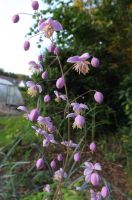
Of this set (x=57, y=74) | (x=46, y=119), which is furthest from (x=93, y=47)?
(x=46, y=119)

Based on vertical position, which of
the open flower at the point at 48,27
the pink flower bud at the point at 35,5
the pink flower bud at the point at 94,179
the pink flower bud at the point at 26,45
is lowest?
the pink flower bud at the point at 94,179

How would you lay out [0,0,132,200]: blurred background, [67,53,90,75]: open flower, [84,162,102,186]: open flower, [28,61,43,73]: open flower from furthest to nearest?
[0,0,132,200]: blurred background < [28,61,43,73]: open flower < [84,162,102,186]: open flower < [67,53,90,75]: open flower

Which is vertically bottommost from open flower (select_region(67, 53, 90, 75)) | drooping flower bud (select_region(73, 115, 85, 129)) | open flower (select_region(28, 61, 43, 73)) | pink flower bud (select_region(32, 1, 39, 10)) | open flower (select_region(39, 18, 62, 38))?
drooping flower bud (select_region(73, 115, 85, 129))

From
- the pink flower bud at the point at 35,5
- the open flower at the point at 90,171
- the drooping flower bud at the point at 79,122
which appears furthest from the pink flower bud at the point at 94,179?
the pink flower bud at the point at 35,5

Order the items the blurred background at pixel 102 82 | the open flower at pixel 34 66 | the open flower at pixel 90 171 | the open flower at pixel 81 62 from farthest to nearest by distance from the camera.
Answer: the blurred background at pixel 102 82 → the open flower at pixel 34 66 → the open flower at pixel 90 171 → the open flower at pixel 81 62

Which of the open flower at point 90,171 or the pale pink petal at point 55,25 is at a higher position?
the pale pink petal at point 55,25

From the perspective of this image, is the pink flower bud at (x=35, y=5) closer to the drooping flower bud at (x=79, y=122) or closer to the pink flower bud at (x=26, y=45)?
the pink flower bud at (x=26, y=45)

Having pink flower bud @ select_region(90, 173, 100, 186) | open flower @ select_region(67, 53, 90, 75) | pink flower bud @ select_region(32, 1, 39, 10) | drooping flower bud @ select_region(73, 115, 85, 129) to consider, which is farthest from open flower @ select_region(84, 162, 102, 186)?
pink flower bud @ select_region(32, 1, 39, 10)

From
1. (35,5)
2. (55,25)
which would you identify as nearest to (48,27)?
(55,25)

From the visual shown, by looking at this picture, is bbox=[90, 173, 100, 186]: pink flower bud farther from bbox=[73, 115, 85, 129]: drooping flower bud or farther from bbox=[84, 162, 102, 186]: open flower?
bbox=[73, 115, 85, 129]: drooping flower bud

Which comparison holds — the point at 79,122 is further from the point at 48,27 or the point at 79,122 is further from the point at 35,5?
the point at 35,5

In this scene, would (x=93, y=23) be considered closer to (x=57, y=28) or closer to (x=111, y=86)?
(x=111, y=86)
